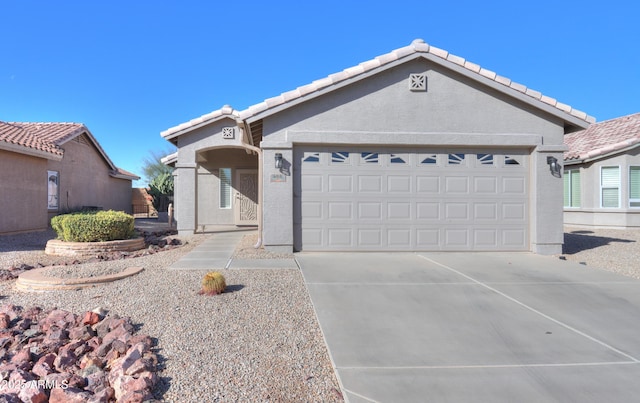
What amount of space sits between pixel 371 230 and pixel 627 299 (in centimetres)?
475

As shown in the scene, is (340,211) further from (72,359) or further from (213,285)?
(72,359)

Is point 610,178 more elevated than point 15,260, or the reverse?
point 610,178

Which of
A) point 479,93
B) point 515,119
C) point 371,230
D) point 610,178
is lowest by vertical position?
point 371,230

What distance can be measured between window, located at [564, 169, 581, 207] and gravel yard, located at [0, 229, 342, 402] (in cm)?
1476

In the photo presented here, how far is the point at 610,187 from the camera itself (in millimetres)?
14844

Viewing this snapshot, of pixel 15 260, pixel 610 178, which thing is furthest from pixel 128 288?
pixel 610 178

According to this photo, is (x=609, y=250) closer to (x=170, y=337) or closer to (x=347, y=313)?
(x=347, y=313)

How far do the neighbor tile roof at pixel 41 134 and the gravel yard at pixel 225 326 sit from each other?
24.5ft

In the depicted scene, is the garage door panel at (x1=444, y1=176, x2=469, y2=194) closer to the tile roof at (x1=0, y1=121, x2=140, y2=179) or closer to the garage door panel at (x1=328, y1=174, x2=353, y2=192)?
the garage door panel at (x1=328, y1=174, x2=353, y2=192)

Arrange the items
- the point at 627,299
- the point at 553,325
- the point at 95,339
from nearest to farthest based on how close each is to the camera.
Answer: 1. the point at 95,339
2. the point at 553,325
3. the point at 627,299

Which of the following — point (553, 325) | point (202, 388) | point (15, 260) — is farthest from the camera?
point (15, 260)

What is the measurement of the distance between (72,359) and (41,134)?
16.9 metres

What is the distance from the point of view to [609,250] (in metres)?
9.56

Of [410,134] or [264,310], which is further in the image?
[410,134]
